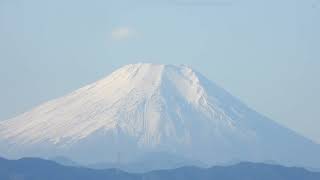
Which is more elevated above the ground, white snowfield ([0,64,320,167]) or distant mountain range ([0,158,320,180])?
white snowfield ([0,64,320,167])

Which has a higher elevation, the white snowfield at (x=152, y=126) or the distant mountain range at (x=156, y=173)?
the white snowfield at (x=152, y=126)

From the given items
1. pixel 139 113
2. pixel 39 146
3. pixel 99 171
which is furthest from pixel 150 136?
pixel 99 171

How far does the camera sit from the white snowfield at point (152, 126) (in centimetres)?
15988

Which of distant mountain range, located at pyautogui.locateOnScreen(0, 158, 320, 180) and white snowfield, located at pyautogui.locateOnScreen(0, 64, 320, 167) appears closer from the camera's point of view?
distant mountain range, located at pyautogui.locateOnScreen(0, 158, 320, 180)

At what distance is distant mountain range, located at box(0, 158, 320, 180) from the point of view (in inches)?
4286

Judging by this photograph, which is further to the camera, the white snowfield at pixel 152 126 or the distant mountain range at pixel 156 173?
the white snowfield at pixel 152 126

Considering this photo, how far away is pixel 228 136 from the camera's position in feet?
562

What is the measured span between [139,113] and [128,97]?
788 cm

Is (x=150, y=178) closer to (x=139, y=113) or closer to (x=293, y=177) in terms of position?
(x=293, y=177)

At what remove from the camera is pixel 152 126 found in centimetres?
16675

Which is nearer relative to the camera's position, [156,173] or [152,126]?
[156,173]

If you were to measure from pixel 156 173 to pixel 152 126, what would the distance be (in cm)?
5272

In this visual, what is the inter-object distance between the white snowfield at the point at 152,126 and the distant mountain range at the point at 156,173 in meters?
38.0

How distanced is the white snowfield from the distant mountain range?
125 feet
